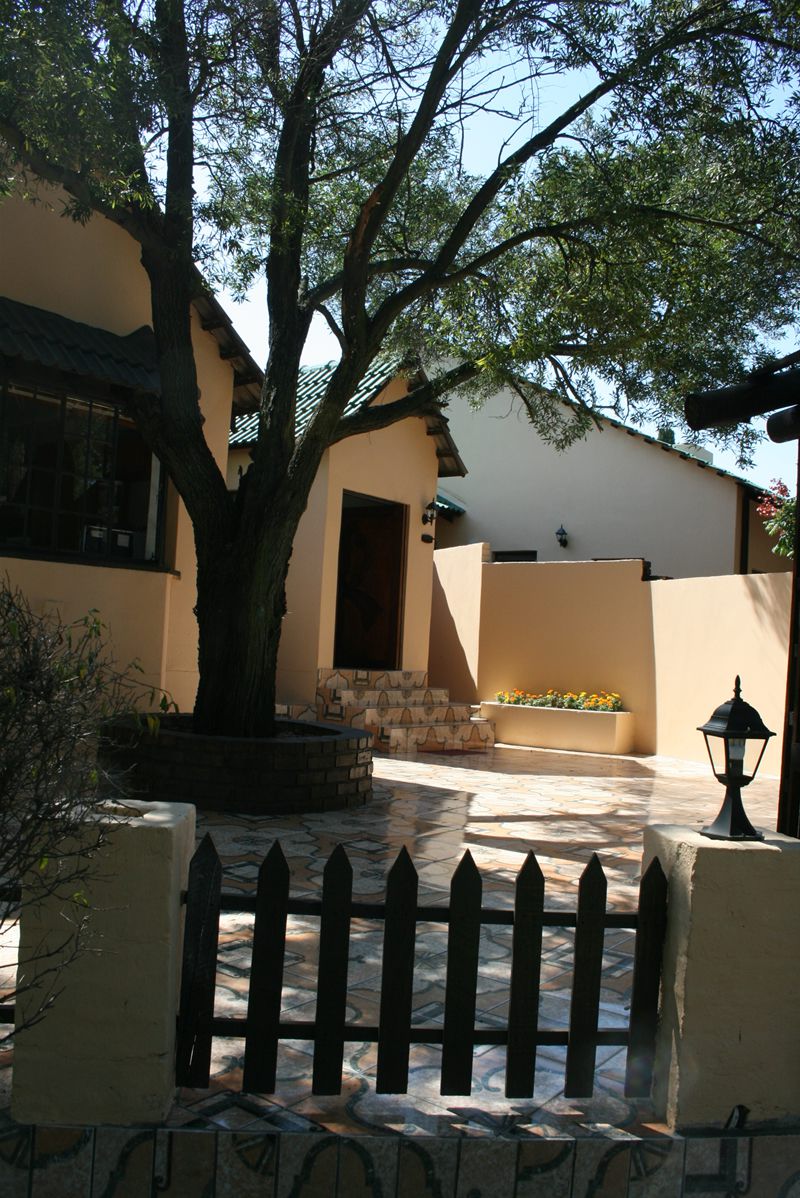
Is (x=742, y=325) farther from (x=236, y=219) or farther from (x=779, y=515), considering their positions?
(x=236, y=219)

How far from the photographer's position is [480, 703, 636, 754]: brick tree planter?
45.1 ft

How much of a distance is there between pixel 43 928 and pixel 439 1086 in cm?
133

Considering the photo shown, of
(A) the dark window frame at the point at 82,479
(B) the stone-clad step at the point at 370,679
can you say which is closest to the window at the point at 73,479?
(A) the dark window frame at the point at 82,479

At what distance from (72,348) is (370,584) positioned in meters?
7.19

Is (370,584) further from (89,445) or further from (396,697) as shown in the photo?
(89,445)

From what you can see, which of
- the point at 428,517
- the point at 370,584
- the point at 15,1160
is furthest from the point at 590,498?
the point at 15,1160

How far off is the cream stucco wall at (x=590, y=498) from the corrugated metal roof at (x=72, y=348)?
26.4 ft

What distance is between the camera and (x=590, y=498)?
1831cm

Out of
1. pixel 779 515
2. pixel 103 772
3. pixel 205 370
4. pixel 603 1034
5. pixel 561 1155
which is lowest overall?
pixel 561 1155

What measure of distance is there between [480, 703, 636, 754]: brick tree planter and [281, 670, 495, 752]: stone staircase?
0.52m

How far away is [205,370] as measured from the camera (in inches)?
432

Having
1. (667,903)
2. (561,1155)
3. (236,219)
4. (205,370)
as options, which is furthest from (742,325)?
(561,1155)

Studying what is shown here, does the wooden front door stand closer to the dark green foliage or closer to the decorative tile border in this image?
the dark green foliage

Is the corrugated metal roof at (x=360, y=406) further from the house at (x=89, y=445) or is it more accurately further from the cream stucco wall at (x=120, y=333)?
the house at (x=89, y=445)
